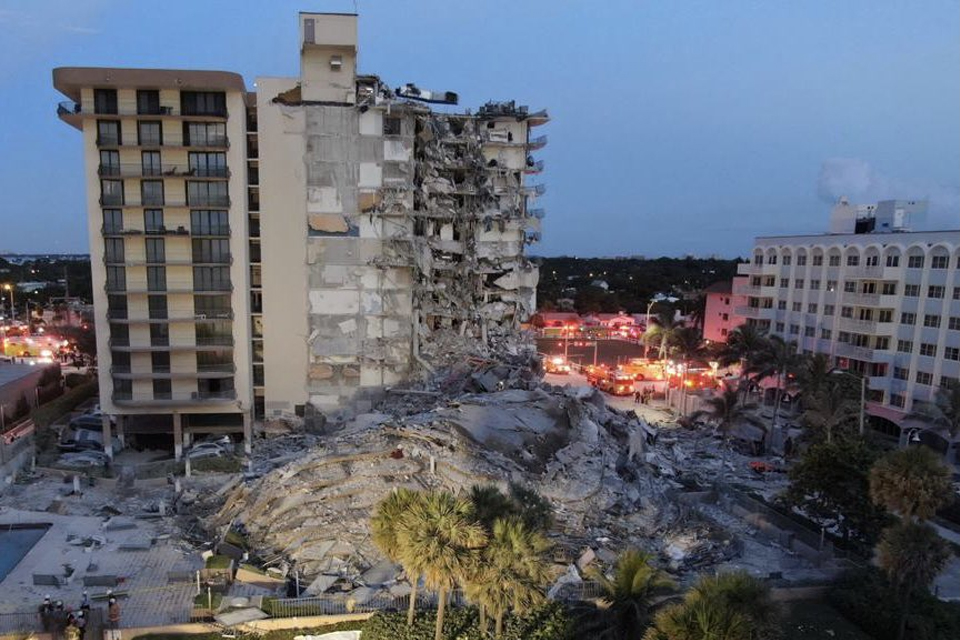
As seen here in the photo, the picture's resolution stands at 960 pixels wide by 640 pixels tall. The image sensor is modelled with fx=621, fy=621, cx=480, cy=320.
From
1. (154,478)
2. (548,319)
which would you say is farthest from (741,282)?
(154,478)

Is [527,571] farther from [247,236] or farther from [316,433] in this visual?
[247,236]

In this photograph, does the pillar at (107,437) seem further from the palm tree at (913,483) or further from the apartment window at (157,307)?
the palm tree at (913,483)

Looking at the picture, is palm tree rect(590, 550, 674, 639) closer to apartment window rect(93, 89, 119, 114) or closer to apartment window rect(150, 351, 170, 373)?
apartment window rect(150, 351, 170, 373)

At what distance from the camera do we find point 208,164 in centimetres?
4534

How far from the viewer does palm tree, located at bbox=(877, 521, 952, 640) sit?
21328mm

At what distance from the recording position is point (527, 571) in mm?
17719

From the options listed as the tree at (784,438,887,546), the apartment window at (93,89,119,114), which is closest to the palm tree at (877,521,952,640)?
the tree at (784,438,887,546)

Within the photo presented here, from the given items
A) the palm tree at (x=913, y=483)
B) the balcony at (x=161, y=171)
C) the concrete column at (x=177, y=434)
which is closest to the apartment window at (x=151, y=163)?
the balcony at (x=161, y=171)

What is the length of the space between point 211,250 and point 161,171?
6.49 meters

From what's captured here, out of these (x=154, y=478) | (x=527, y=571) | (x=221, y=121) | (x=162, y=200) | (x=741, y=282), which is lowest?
(x=154, y=478)

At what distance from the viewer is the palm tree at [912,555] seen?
21.3 metres

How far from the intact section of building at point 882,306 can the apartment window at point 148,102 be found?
59766mm

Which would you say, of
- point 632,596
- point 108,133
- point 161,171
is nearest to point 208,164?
point 161,171

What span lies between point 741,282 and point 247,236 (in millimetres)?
56381
